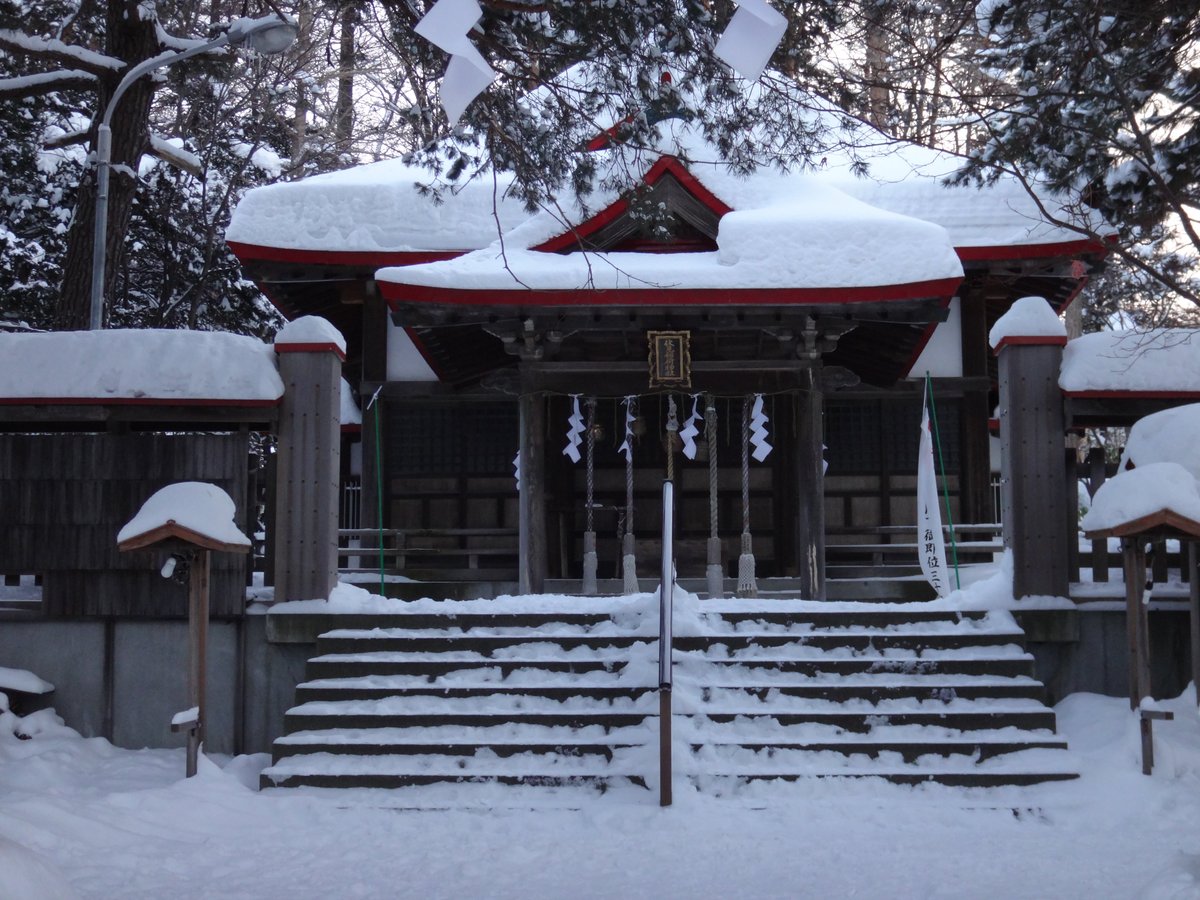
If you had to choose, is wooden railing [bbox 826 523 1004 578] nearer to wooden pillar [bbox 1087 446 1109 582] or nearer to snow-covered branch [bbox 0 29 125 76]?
wooden pillar [bbox 1087 446 1109 582]

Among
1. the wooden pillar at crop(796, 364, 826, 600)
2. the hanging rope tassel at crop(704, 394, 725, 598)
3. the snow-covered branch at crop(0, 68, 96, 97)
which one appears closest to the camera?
the wooden pillar at crop(796, 364, 826, 600)

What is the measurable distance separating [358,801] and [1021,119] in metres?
6.05

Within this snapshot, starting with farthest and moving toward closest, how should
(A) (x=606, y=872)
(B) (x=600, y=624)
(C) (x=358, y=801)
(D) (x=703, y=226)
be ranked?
(D) (x=703, y=226) < (B) (x=600, y=624) < (C) (x=358, y=801) < (A) (x=606, y=872)

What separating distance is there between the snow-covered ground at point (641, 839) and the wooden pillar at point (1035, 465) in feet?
4.22

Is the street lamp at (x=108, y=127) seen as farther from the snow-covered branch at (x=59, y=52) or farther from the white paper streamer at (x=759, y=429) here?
the white paper streamer at (x=759, y=429)

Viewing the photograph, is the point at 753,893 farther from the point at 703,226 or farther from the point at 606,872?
the point at 703,226

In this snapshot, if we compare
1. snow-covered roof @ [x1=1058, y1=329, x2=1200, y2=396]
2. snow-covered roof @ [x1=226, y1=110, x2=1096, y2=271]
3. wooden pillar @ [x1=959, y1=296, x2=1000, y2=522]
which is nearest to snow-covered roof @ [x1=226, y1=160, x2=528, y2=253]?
snow-covered roof @ [x1=226, y1=110, x2=1096, y2=271]

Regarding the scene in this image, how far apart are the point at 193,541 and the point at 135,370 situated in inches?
75.8

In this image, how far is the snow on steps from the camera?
21.9 ft

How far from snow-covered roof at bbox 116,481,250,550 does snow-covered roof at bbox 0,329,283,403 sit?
1115 mm

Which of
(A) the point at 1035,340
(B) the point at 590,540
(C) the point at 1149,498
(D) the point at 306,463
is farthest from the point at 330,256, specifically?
(C) the point at 1149,498

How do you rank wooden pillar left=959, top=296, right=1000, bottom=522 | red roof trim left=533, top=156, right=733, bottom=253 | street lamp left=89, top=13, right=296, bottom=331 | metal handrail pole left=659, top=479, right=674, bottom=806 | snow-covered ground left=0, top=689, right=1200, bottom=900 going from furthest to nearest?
wooden pillar left=959, top=296, right=1000, bottom=522
red roof trim left=533, top=156, right=733, bottom=253
street lamp left=89, top=13, right=296, bottom=331
metal handrail pole left=659, top=479, right=674, bottom=806
snow-covered ground left=0, top=689, right=1200, bottom=900

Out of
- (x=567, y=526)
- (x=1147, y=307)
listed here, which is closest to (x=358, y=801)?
(x=567, y=526)

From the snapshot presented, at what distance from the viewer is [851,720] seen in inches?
277
